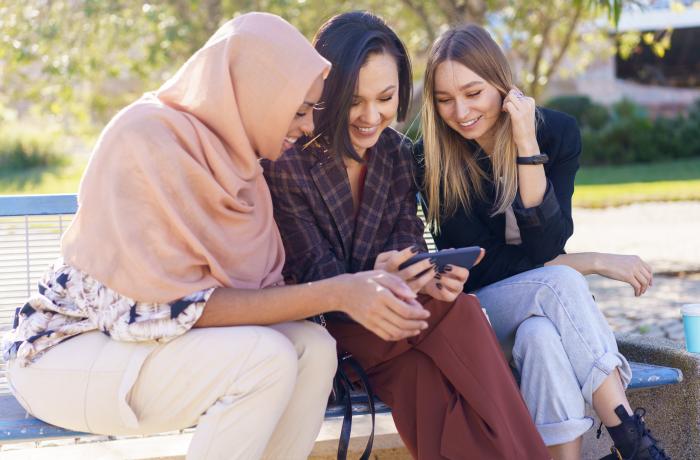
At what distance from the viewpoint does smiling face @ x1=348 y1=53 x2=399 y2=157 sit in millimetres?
3312

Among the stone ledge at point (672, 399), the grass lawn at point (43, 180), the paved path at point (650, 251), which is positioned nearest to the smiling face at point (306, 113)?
the stone ledge at point (672, 399)

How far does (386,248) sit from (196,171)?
973mm

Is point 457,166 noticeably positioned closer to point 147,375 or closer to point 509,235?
point 509,235

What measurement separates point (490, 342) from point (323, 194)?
2.57 feet

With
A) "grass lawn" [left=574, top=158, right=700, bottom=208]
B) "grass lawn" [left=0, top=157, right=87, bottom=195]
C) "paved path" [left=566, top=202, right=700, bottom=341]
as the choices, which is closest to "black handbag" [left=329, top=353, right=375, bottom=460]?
"paved path" [left=566, top=202, right=700, bottom=341]

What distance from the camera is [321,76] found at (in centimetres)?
294

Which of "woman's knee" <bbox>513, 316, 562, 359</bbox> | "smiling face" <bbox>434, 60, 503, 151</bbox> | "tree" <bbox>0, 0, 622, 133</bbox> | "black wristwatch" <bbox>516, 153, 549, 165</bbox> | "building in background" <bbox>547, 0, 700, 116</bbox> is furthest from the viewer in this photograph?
"building in background" <bbox>547, 0, 700, 116</bbox>

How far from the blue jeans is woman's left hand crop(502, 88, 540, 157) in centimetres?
47

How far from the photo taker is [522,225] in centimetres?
355

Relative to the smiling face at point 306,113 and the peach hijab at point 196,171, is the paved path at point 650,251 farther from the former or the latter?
the peach hijab at point 196,171

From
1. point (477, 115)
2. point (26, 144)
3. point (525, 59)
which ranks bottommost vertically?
point (26, 144)

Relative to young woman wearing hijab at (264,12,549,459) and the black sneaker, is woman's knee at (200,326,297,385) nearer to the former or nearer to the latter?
young woman wearing hijab at (264,12,549,459)

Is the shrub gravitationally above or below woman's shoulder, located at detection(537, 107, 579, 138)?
below

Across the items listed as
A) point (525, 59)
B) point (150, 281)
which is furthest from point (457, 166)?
point (525, 59)
